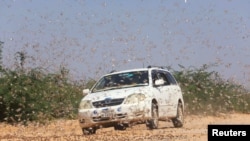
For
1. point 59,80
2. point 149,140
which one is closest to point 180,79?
point 59,80

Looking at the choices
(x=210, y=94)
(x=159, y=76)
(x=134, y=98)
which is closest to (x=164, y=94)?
(x=159, y=76)

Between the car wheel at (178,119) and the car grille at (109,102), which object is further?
the car wheel at (178,119)

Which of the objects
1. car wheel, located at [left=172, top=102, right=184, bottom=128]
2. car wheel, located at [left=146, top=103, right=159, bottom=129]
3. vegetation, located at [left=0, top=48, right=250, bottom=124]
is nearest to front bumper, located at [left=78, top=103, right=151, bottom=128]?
car wheel, located at [left=146, top=103, right=159, bottom=129]

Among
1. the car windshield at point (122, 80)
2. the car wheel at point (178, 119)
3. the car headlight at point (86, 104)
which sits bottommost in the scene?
the car wheel at point (178, 119)

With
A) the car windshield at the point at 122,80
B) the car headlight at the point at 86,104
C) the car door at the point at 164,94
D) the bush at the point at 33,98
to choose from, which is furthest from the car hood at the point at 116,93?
the bush at the point at 33,98

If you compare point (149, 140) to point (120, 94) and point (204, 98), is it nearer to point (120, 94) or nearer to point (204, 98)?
point (120, 94)

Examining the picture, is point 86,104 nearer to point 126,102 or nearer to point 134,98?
point 126,102

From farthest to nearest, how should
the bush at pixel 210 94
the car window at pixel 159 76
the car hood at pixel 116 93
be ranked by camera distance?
the bush at pixel 210 94
the car window at pixel 159 76
the car hood at pixel 116 93

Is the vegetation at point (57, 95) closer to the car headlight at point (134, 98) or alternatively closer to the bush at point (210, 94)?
the bush at point (210, 94)

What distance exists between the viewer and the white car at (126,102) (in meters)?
14.4

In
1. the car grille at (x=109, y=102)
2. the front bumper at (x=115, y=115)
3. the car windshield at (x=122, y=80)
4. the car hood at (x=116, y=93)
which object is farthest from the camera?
the car windshield at (x=122, y=80)

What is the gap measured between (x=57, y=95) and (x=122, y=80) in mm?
8054

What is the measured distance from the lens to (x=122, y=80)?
15820 mm

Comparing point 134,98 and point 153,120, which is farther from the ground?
point 134,98
